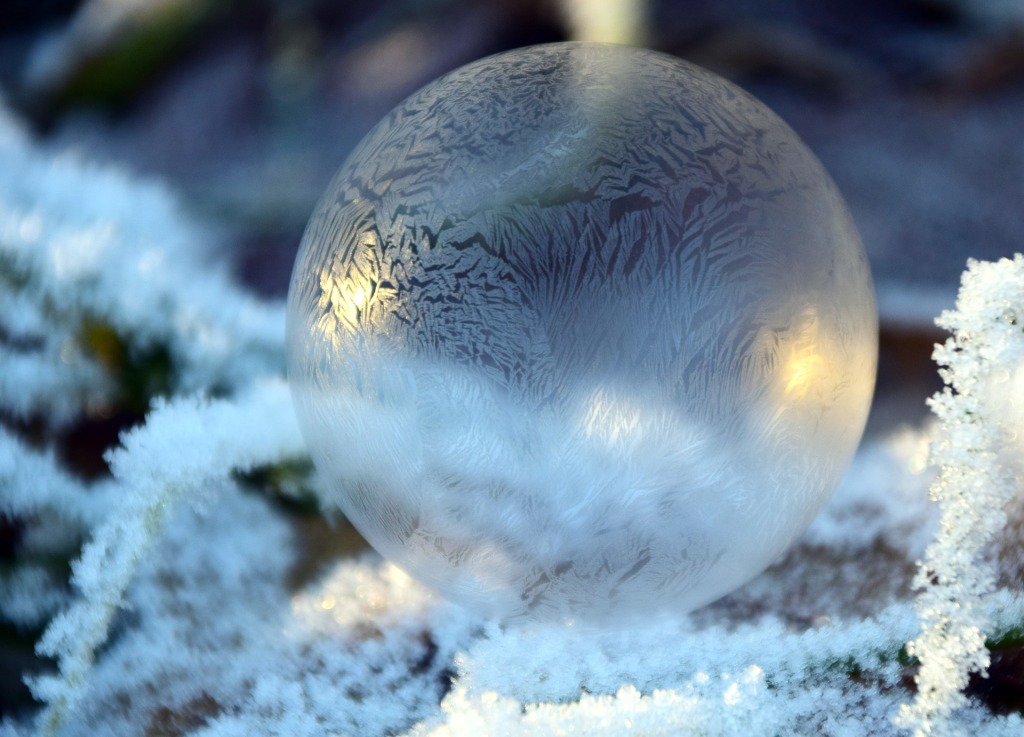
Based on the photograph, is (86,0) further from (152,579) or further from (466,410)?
(466,410)


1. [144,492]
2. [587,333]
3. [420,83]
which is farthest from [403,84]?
[587,333]

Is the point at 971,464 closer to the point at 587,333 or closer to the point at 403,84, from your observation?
the point at 587,333

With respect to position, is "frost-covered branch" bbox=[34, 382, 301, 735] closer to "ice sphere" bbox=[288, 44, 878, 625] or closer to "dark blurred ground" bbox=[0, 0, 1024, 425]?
"ice sphere" bbox=[288, 44, 878, 625]

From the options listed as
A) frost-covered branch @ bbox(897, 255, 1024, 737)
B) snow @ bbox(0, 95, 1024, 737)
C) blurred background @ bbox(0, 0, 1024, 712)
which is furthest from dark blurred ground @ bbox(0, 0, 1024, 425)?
frost-covered branch @ bbox(897, 255, 1024, 737)

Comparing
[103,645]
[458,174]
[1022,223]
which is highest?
[1022,223]

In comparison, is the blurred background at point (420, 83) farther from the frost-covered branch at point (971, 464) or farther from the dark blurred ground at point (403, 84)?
the frost-covered branch at point (971, 464)

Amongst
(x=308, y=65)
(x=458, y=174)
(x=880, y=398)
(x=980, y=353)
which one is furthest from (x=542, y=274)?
(x=308, y=65)
